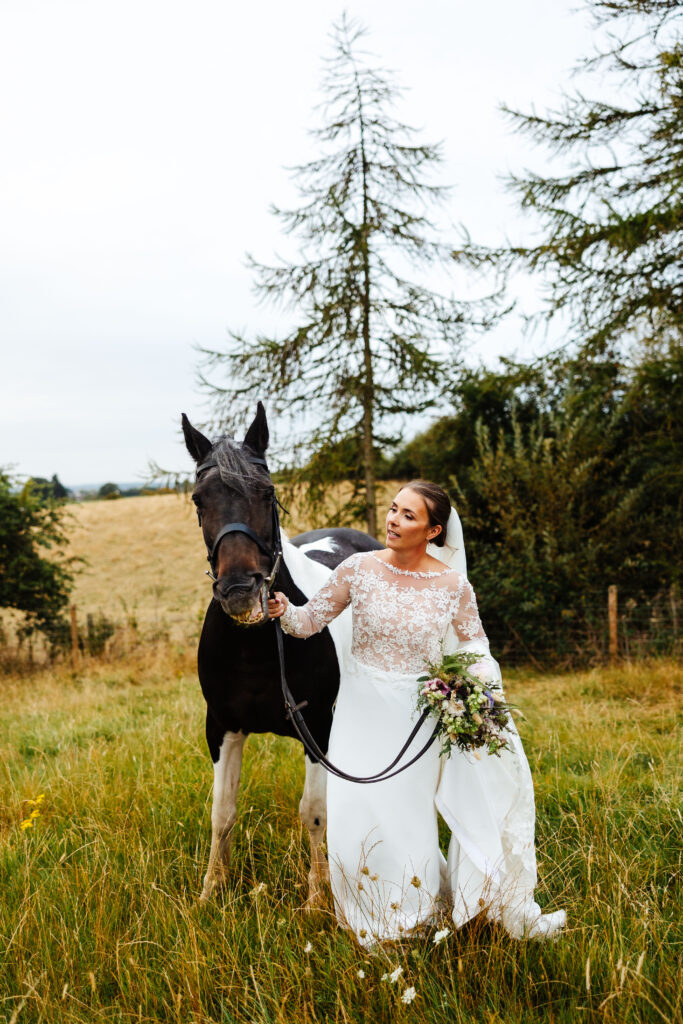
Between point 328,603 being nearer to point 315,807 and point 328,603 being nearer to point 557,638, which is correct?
point 315,807

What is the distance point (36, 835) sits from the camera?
11.5 feet

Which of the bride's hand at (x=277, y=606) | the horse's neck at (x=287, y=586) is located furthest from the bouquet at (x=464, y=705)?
the horse's neck at (x=287, y=586)

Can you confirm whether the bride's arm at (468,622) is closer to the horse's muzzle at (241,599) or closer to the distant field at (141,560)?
the horse's muzzle at (241,599)

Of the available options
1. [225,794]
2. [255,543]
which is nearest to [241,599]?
[255,543]

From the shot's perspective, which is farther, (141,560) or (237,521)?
(141,560)

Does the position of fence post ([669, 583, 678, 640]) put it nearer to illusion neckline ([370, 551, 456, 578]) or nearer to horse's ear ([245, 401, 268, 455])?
illusion neckline ([370, 551, 456, 578])

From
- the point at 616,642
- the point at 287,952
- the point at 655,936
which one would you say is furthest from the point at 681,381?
the point at 287,952

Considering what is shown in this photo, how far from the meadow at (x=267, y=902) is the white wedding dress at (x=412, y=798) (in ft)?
0.45

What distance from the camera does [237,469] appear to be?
107 inches

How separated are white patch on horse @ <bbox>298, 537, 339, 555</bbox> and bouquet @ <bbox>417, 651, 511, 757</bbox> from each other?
7.02ft

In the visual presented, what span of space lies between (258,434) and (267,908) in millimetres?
2077

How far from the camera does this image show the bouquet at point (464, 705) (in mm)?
2395

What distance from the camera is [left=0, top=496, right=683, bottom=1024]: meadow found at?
224 centimetres

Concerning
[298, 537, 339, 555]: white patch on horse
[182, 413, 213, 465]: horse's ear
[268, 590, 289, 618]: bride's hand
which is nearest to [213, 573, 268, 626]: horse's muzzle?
[268, 590, 289, 618]: bride's hand
